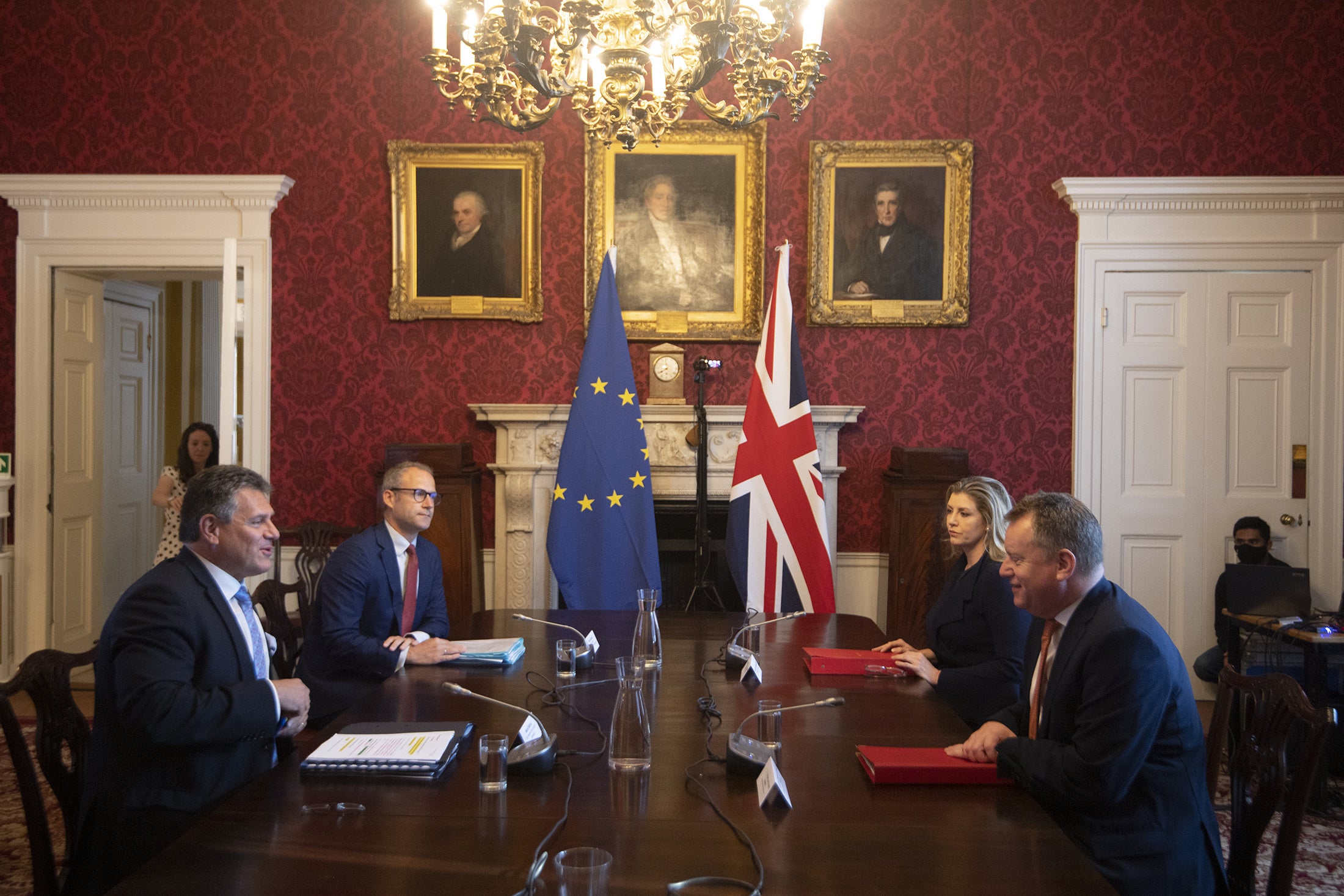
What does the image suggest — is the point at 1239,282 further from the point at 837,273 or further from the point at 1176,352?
the point at 837,273

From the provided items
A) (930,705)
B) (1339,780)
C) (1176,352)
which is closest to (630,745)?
(930,705)

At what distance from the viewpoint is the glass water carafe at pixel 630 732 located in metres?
1.97

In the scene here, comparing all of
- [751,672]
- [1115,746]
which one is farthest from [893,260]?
[1115,746]

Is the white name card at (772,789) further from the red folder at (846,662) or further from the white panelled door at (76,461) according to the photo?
the white panelled door at (76,461)

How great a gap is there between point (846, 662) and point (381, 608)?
1.52 metres

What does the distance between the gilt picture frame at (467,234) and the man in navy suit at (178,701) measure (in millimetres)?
3336

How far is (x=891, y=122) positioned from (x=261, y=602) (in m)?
4.14

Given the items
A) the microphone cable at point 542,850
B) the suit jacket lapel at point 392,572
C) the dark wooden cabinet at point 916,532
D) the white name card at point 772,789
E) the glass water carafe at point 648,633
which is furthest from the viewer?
the dark wooden cabinet at point 916,532

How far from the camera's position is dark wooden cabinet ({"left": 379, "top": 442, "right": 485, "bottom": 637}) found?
5238 millimetres

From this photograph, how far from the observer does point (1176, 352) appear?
552 centimetres

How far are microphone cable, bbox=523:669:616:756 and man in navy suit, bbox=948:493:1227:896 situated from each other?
2.46ft

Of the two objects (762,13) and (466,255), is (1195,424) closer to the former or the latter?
(762,13)

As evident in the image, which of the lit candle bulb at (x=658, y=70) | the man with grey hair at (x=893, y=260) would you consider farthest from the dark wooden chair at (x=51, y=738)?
the man with grey hair at (x=893, y=260)

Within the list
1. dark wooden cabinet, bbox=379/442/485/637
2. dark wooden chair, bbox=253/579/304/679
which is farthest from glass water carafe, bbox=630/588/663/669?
dark wooden cabinet, bbox=379/442/485/637
